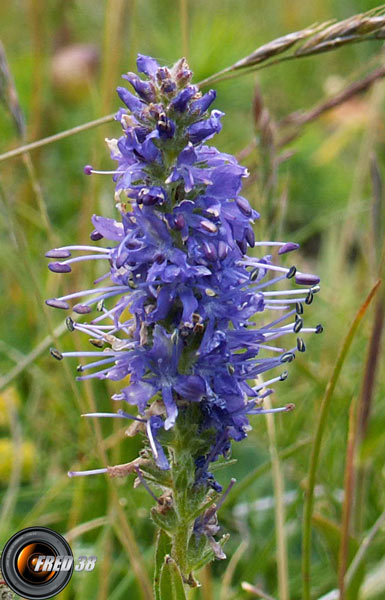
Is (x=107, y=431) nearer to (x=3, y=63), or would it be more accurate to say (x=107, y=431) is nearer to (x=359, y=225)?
(x=3, y=63)

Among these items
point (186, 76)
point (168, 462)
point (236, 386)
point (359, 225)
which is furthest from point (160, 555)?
point (359, 225)

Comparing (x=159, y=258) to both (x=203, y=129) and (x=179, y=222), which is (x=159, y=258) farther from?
(x=203, y=129)

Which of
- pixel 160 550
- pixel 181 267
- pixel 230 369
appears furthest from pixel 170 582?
pixel 181 267

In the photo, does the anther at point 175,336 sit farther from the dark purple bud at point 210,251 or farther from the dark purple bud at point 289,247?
the dark purple bud at point 289,247

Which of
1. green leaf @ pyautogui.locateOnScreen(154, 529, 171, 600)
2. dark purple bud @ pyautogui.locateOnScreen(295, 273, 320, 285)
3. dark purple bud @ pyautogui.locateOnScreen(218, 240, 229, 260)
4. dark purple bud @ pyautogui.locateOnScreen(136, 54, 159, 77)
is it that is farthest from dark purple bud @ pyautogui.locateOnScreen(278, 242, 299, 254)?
green leaf @ pyautogui.locateOnScreen(154, 529, 171, 600)

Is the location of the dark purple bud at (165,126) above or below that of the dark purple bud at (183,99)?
below

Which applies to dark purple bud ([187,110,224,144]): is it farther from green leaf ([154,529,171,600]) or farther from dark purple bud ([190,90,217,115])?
green leaf ([154,529,171,600])

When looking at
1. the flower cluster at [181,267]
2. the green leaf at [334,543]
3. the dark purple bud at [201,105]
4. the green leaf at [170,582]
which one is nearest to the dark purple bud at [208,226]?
the flower cluster at [181,267]
